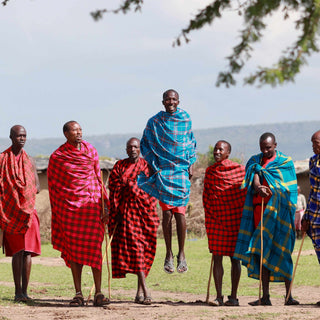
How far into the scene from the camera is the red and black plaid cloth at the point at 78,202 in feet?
34.4

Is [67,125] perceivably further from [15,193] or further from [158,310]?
[158,310]

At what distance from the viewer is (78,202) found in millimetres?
10492

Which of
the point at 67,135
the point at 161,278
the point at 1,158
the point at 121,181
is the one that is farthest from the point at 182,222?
Result: the point at 161,278

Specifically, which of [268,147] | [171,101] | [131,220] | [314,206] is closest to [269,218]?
[314,206]

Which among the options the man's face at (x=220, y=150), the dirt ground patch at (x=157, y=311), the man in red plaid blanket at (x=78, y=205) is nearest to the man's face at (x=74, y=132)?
the man in red plaid blanket at (x=78, y=205)

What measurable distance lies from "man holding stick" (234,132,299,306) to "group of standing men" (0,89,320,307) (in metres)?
Result: 0.01

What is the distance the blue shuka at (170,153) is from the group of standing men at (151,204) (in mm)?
15

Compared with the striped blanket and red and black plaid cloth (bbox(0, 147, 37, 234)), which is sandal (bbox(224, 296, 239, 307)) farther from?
red and black plaid cloth (bbox(0, 147, 37, 234))

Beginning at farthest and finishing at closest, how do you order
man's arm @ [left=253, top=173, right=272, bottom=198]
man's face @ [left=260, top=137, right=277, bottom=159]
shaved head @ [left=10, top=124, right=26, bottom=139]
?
shaved head @ [left=10, top=124, right=26, bottom=139], man's face @ [left=260, top=137, right=277, bottom=159], man's arm @ [left=253, top=173, right=272, bottom=198]

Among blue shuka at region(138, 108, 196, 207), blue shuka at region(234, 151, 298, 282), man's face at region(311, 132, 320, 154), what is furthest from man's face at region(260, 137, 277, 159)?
blue shuka at region(138, 108, 196, 207)

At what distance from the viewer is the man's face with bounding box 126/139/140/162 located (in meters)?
10.7

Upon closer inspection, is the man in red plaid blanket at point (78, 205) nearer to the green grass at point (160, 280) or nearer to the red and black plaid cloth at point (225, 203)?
the green grass at point (160, 280)

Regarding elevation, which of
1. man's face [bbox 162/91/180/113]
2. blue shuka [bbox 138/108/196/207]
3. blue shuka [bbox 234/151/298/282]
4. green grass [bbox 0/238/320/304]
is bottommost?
green grass [bbox 0/238/320/304]

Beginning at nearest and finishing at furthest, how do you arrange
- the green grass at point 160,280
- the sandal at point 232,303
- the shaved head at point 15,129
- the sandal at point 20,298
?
1. the sandal at point 232,303
2. the sandal at point 20,298
3. the shaved head at point 15,129
4. the green grass at point 160,280
